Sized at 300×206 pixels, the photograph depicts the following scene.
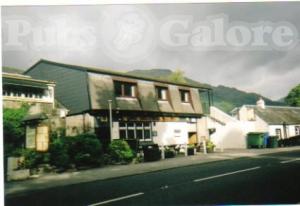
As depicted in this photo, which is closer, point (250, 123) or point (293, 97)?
point (293, 97)

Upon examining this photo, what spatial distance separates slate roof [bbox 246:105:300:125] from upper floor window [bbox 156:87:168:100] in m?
5.39

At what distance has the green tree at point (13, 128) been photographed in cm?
1280

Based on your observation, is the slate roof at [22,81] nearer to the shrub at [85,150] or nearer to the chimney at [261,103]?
the shrub at [85,150]

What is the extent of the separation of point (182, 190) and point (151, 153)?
6.00 meters

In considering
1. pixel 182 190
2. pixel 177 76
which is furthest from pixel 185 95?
pixel 182 190

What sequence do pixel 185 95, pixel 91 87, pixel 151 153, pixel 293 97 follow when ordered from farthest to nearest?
pixel 185 95
pixel 293 97
pixel 151 153
pixel 91 87

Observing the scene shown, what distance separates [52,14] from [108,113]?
4801 mm

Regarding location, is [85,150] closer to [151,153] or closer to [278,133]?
[151,153]

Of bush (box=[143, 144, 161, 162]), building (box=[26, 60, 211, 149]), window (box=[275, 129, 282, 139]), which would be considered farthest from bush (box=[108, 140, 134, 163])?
window (box=[275, 129, 282, 139])

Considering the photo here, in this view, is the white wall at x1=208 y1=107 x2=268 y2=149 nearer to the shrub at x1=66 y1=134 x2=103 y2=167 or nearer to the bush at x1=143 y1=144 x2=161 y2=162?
the bush at x1=143 y1=144 x2=161 y2=162

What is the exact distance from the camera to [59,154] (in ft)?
45.5

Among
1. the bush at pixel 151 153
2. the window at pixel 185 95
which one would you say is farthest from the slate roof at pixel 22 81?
the window at pixel 185 95

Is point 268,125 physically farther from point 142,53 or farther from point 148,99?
point 142,53

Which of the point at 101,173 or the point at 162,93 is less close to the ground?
the point at 162,93
